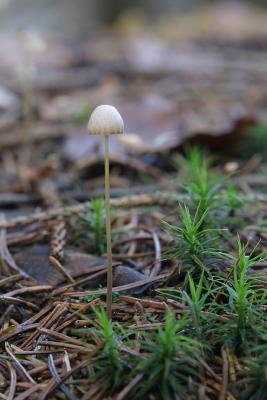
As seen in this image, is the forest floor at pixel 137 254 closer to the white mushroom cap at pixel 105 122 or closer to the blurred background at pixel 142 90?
the blurred background at pixel 142 90

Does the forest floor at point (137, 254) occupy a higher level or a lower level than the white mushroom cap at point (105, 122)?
lower

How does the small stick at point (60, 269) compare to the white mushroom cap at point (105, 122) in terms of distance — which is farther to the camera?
the small stick at point (60, 269)

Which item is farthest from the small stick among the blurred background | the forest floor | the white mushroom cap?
the blurred background

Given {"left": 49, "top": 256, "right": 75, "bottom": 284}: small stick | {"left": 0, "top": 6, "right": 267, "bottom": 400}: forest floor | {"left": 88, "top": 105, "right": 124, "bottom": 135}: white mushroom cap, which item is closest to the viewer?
{"left": 0, "top": 6, "right": 267, "bottom": 400}: forest floor

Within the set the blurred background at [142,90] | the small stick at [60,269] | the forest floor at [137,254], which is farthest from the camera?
the blurred background at [142,90]

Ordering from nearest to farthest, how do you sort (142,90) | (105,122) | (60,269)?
(105,122), (60,269), (142,90)

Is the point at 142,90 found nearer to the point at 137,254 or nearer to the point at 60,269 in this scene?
the point at 137,254

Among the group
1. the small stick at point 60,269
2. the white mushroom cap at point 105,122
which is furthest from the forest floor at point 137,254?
the white mushroom cap at point 105,122

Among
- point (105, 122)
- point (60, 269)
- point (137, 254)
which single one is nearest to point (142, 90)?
point (137, 254)

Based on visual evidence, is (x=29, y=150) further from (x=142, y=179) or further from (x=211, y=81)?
(x=211, y=81)

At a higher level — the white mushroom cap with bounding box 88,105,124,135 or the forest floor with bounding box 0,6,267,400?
the white mushroom cap with bounding box 88,105,124,135

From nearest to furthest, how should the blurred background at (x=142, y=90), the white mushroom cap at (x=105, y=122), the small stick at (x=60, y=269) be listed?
the white mushroom cap at (x=105, y=122) → the small stick at (x=60, y=269) → the blurred background at (x=142, y=90)

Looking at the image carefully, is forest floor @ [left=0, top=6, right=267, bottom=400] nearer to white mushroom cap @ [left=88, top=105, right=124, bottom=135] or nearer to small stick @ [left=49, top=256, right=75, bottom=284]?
small stick @ [left=49, top=256, right=75, bottom=284]
